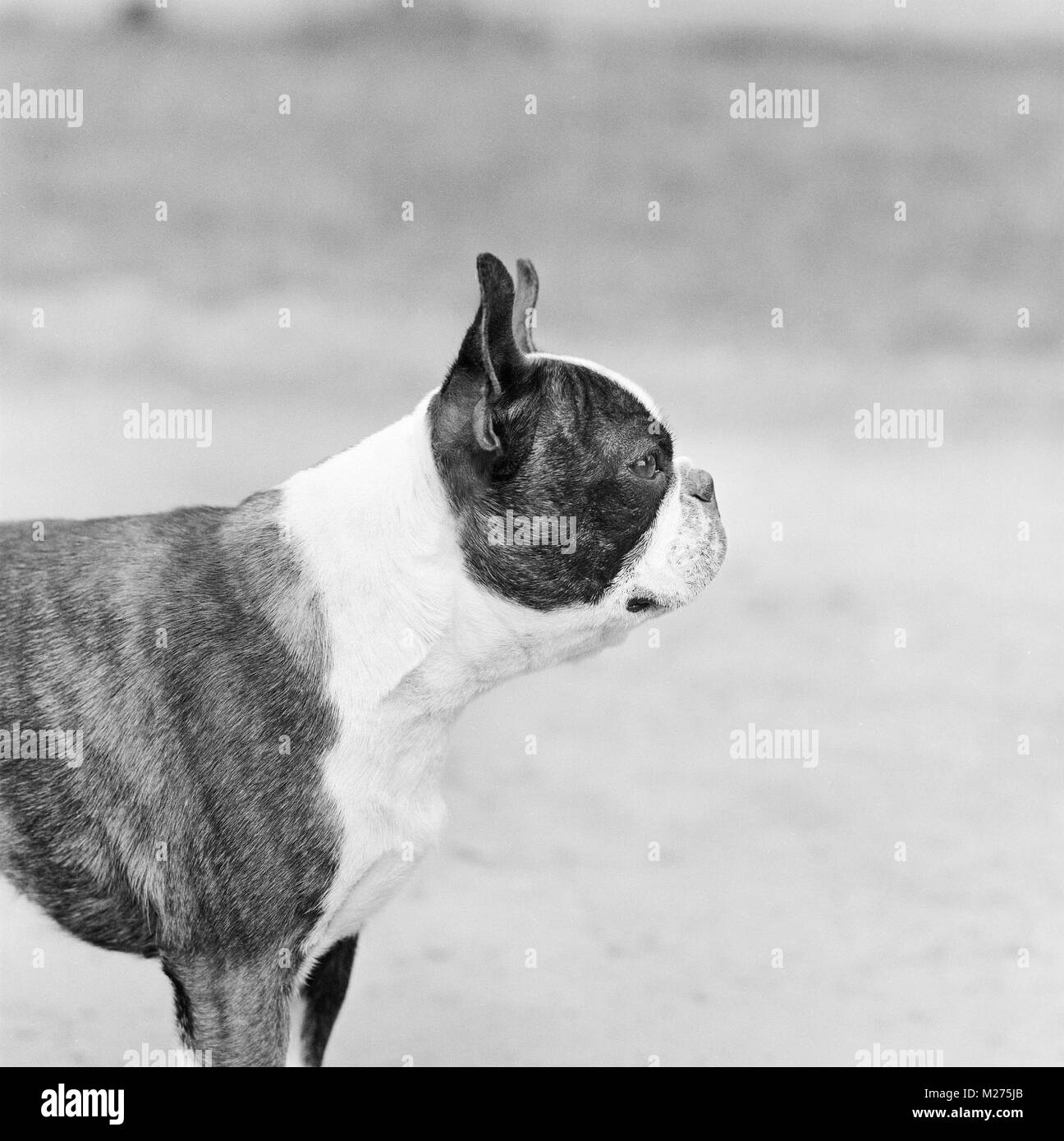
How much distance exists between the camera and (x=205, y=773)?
3.78 metres

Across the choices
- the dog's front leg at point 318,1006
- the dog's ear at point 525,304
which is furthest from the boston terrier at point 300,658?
the dog's front leg at point 318,1006

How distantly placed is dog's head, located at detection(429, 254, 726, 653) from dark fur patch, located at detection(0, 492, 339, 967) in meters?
0.51

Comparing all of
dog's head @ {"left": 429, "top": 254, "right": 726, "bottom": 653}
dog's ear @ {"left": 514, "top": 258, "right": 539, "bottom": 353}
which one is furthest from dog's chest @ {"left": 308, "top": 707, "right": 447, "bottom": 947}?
dog's ear @ {"left": 514, "top": 258, "right": 539, "bottom": 353}

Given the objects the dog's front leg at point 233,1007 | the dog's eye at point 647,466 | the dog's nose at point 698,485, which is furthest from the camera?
the dog's nose at point 698,485

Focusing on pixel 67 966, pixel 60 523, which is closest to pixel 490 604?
pixel 60 523

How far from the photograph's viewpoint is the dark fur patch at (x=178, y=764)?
3760 millimetres

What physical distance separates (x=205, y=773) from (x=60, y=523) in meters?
0.88

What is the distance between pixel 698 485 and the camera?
13.5ft

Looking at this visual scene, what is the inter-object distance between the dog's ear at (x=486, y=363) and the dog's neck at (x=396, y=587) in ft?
0.43

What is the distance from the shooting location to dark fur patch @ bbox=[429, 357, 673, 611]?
12.5 feet
